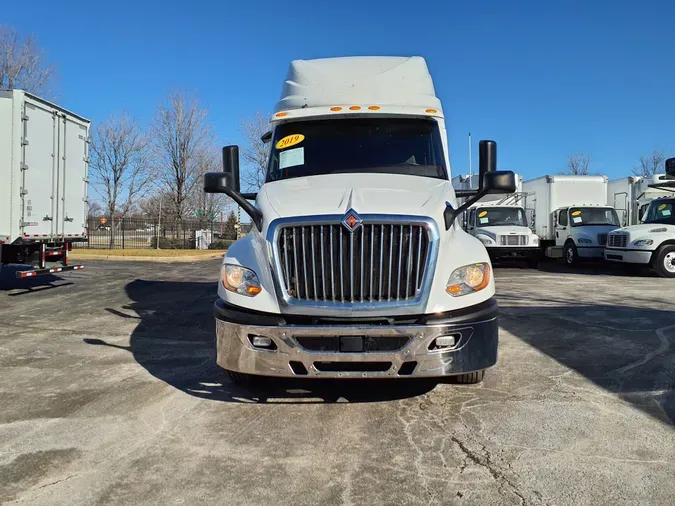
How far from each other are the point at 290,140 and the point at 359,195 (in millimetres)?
1667

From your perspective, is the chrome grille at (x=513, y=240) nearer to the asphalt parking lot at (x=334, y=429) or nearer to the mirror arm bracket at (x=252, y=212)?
the asphalt parking lot at (x=334, y=429)

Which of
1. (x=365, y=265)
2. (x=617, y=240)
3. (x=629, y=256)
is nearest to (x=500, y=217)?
(x=617, y=240)

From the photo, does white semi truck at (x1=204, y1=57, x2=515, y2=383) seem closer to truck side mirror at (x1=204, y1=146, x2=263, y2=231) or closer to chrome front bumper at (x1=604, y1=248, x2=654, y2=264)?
truck side mirror at (x1=204, y1=146, x2=263, y2=231)

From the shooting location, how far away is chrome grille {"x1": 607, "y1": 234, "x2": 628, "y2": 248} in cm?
1491

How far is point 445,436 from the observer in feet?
11.7

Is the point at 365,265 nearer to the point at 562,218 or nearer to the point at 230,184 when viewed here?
the point at 230,184

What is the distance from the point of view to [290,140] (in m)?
5.43

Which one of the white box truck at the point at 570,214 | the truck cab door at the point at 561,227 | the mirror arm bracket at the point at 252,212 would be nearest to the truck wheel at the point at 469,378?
the mirror arm bracket at the point at 252,212

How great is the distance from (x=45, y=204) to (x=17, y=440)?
8192mm

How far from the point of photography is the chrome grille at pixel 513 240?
16969 millimetres

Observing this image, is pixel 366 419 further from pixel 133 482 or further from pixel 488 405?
pixel 133 482

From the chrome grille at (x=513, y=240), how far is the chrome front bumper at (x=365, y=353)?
13894 millimetres

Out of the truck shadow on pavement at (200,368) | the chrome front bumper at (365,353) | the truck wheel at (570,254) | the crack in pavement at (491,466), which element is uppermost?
the truck wheel at (570,254)

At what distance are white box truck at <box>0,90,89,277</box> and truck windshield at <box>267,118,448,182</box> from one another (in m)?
6.61
